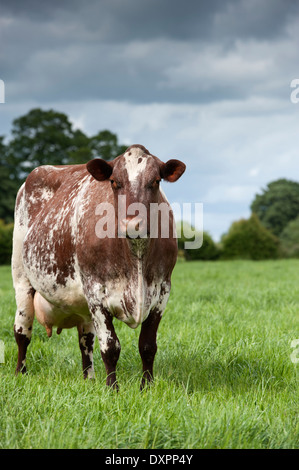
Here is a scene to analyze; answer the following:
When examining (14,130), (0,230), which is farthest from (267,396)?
(14,130)

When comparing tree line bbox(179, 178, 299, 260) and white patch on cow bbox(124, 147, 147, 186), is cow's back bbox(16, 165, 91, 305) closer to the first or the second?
white patch on cow bbox(124, 147, 147, 186)

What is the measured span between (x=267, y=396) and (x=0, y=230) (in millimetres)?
33886

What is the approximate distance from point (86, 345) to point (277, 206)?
62.0 meters

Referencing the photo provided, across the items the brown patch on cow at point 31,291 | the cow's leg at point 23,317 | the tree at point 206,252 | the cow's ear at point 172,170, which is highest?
the cow's ear at point 172,170

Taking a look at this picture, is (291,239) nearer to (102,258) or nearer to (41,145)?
(41,145)

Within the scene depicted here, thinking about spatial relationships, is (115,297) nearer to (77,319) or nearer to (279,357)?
(77,319)

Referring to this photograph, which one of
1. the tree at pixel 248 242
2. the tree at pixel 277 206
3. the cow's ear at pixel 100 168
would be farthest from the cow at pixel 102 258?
the tree at pixel 277 206

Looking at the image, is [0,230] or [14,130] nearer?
[0,230]

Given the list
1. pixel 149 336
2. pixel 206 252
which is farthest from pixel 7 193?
pixel 149 336

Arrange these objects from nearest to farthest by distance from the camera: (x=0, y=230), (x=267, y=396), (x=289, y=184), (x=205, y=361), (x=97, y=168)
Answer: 1. (x=97, y=168)
2. (x=267, y=396)
3. (x=205, y=361)
4. (x=0, y=230)
5. (x=289, y=184)

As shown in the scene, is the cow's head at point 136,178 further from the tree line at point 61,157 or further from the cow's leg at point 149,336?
the tree line at point 61,157

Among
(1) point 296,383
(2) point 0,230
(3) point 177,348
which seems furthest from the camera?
(2) point 0,230

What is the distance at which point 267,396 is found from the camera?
4.52 m

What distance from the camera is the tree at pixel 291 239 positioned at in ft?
168
